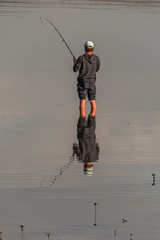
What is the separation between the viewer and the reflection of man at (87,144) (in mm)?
11945

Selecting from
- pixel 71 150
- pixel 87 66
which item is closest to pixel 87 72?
pixel 87 66

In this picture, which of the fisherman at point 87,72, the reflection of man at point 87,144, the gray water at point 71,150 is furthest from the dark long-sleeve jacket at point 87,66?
the reflection of man at point 87,144

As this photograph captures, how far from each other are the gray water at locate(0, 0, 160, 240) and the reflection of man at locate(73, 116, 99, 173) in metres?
0.10

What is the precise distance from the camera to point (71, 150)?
12672mm

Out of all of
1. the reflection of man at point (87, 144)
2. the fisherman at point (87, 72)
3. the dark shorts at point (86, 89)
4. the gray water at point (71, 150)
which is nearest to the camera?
the gray water at point (71, 150)

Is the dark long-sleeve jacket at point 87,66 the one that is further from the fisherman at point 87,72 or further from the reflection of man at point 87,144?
the reflection of man at point 87,144

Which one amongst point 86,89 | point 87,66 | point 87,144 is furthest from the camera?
point 86,89

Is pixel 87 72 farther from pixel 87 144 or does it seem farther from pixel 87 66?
pixel 87 144

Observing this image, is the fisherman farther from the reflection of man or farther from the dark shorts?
the reflection of man

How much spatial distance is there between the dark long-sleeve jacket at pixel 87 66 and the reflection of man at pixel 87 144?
0.86 meters

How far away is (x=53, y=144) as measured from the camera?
13.1 m

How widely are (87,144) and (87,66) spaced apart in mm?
3264

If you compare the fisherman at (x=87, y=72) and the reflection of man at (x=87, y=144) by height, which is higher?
the fisherman at (x=87, y=72)

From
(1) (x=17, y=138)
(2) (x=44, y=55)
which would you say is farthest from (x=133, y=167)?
(2) (x=44, y=55)
